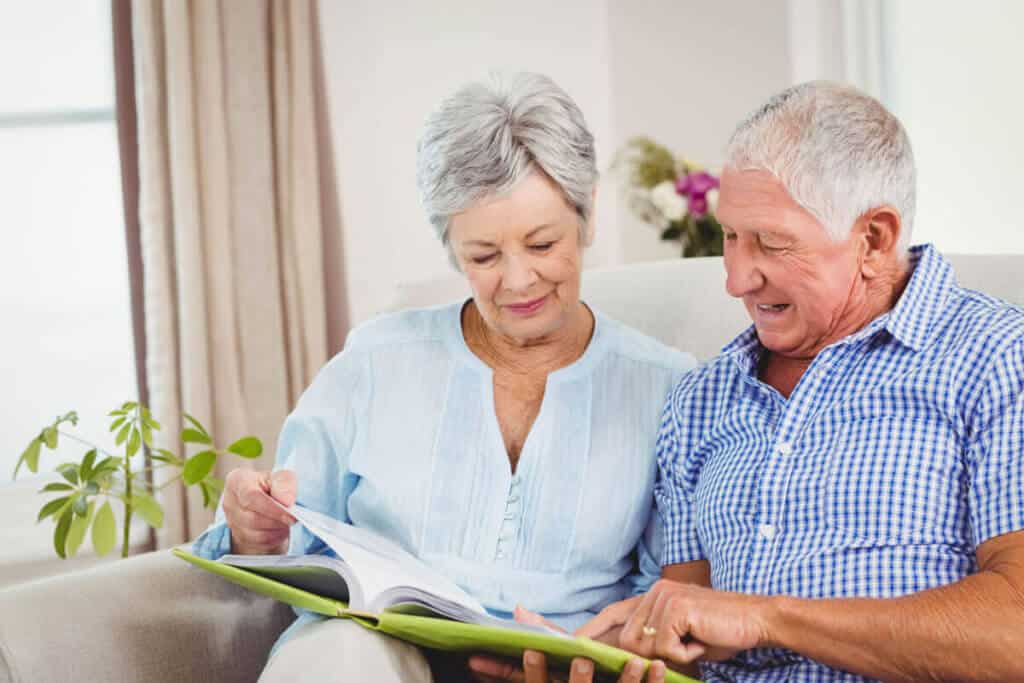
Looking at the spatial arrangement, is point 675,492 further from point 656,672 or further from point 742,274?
point 656,672

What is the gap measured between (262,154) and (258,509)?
160 centimetres

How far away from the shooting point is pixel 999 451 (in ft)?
4.16

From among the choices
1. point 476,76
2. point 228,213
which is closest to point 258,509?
point 228,213

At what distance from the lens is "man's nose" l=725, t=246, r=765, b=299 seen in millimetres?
1449

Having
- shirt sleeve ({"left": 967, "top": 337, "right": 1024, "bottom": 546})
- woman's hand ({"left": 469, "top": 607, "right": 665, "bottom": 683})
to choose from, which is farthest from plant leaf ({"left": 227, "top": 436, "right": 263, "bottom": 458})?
shirt sleeve ({"left": 967, "top": 337, "right": 1024, "bottom": 546})

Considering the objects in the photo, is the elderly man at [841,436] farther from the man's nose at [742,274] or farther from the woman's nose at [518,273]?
the woman's nose at [518,273]

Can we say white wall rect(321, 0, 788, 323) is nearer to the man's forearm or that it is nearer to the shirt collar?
the shirt collar

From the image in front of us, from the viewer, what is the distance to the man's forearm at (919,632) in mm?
1160

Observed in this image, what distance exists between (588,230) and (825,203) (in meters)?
0.36

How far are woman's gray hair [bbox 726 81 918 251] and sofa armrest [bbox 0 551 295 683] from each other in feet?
3.08

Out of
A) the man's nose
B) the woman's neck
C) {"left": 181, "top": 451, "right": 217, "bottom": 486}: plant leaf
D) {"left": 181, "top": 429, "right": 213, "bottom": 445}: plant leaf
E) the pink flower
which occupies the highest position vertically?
the pink flower

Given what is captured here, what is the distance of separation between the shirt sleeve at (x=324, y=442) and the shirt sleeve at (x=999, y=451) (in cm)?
81

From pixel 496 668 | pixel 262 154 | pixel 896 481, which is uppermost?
pixel 262 154

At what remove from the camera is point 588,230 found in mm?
1644
